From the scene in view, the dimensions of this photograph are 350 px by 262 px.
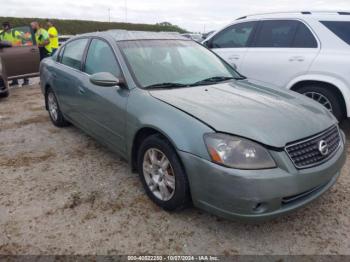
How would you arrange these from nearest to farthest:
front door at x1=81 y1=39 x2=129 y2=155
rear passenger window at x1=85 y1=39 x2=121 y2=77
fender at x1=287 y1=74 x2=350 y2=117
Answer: front door at x1=81 y1=39 x2=129 y2=155 → rear passenger window at x1=85 y1=39 x2=121 y2=77 → fender at x1=287 y1=74 x2=350 y2=117

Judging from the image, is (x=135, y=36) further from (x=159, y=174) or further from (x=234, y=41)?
(x=234, y=41)

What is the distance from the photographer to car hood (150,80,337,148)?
2.43 metres

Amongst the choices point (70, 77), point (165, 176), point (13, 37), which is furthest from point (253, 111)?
point (13, 37)

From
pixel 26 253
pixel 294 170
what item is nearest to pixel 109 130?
pixel 26 253

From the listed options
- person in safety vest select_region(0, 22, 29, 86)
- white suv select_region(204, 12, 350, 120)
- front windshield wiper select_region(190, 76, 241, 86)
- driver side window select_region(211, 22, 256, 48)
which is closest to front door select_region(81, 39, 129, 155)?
front windshield wiper select_region(190, 76, 241, 86)

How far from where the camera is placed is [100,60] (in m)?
3.78

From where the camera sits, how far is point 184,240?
2582 mm

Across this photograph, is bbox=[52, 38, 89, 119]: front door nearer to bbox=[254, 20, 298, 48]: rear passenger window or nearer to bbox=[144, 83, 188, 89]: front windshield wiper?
bbox=[144, 83, 188, 89]: front windshield wiper

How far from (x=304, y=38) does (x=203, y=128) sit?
→ 340 cm

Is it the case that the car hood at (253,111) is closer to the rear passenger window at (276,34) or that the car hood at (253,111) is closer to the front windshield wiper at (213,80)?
the front windshield wiper at (213,80)

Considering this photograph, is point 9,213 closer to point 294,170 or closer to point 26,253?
point 26,253

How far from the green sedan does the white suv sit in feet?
5.25

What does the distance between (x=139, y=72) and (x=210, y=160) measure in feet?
4.55

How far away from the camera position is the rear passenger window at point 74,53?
4280mm
